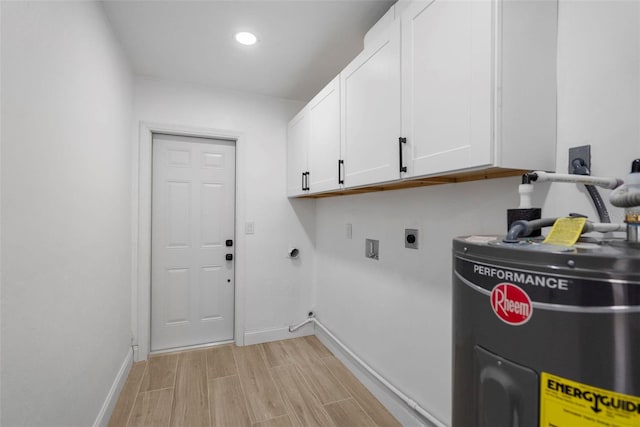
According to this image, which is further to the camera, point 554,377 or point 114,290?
point 114,290

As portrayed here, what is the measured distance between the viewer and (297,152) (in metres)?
2.80

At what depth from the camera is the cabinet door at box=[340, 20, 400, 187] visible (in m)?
1.44

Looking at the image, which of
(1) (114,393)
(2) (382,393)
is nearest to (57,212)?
(1) (114,393)

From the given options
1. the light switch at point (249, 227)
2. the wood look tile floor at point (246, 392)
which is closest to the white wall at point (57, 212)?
the wood look tile floor at point (246, 392)

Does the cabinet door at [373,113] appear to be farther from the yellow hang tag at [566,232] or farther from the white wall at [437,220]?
the yellow hang tag at [566,232]

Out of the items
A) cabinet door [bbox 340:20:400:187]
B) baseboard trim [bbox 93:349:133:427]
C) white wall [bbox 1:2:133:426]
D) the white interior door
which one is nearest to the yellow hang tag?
cabinet door [bbox 340:20:400:187]

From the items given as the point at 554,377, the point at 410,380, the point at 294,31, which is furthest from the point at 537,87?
the point at 410,380

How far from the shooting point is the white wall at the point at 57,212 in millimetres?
938

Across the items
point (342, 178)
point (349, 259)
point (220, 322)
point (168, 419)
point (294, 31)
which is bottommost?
point (168, 419)

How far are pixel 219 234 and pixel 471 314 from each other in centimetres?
268

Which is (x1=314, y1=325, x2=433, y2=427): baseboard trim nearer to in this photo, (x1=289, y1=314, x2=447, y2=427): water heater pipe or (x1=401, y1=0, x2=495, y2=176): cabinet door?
(x1=289, y1=314, x2=447, y2=427): water heater pipe

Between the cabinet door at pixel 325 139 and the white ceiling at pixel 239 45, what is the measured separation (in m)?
0.34

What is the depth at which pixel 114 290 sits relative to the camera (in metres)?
2.06

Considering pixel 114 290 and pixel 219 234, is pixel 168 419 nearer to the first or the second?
pixel 114 290
